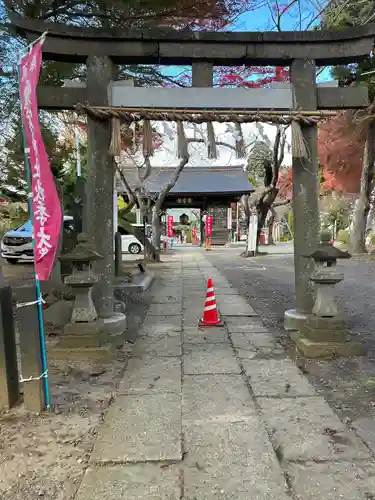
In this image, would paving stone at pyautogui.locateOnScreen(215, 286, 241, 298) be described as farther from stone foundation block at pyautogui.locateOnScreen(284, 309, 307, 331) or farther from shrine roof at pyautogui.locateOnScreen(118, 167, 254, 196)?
shrine roof at pyautogui.locateOnScreen(118, 167, 254, 196)

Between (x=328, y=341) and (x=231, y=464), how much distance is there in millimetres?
2488

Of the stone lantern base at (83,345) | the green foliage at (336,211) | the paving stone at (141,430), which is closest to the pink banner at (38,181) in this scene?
the paving stone at (141,430)

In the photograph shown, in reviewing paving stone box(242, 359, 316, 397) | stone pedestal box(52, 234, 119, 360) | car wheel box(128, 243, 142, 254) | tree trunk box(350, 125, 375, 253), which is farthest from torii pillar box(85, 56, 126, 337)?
car wheel box(128, 243, 142, 254)

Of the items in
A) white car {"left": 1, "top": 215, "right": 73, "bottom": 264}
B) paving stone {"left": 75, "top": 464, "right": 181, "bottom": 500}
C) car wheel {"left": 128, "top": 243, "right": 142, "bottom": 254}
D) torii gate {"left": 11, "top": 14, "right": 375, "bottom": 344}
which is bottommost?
car wheel {"left": 128, "top": 243, "right": 142, "bottom": 254}

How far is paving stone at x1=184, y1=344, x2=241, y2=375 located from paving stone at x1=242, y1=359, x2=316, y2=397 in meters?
0.18

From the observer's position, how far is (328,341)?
14.8 ft

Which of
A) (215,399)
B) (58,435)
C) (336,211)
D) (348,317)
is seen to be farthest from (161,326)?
(336,211)

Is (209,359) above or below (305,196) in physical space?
below

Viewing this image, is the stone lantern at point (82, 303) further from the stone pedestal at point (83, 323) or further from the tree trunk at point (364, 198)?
the tree trunk at point (364, 198)

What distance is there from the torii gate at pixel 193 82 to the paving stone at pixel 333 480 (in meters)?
3.13

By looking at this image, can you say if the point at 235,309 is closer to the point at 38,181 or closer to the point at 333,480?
the point at 38,181

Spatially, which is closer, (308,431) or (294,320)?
(308,431)

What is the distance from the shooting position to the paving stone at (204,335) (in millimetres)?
5254

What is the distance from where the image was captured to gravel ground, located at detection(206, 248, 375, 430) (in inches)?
135
